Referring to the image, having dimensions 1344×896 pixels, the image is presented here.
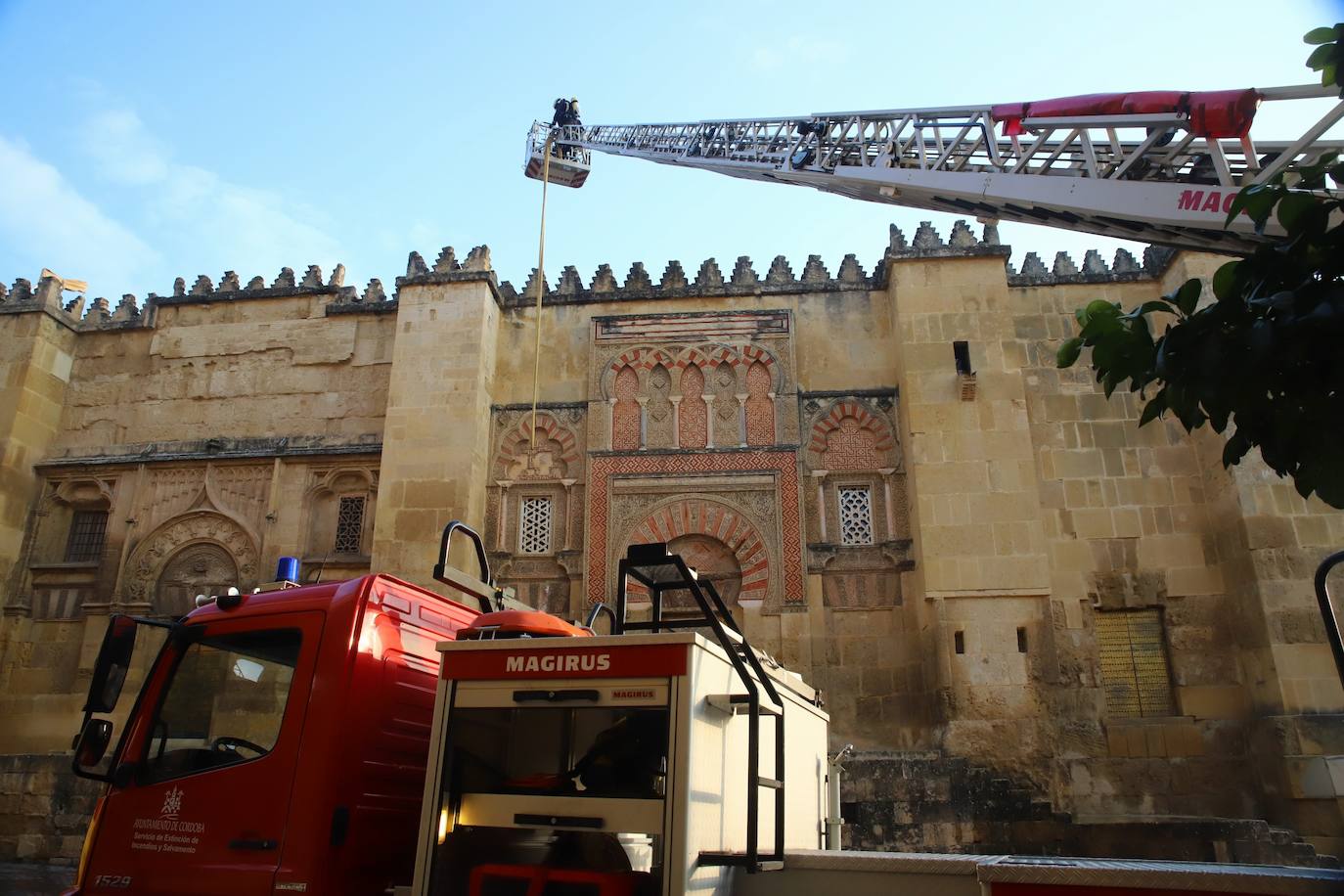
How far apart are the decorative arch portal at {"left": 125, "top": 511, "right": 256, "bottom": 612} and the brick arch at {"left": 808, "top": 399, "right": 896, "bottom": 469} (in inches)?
→ 301

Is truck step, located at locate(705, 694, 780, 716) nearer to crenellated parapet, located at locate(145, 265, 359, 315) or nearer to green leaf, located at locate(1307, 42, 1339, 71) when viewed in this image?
green leaf, located at locate(1307, 42, 1339, 71)

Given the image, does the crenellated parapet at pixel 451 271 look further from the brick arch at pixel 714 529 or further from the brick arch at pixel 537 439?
the brick arch at pixel 714 529

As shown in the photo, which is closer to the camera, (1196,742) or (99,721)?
(99,721)

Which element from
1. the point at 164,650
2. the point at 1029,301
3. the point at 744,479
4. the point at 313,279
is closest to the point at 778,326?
the point at 744,479

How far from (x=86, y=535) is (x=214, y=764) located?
419 inches

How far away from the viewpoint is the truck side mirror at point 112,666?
460 cm

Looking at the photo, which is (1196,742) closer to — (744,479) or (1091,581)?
(1091,581)

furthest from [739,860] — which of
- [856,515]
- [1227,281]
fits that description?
[856,515]

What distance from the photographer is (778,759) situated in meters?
3.91

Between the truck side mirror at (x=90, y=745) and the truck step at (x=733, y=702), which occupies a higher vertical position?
the truck step at (x=733, y=702)

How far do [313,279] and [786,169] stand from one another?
7.45 meters

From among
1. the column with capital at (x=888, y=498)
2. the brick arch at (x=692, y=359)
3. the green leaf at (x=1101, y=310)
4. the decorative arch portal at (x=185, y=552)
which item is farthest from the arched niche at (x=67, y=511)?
the green leaf at (x=1101, y=310)

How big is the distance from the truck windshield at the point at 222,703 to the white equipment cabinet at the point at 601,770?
1.14 meters

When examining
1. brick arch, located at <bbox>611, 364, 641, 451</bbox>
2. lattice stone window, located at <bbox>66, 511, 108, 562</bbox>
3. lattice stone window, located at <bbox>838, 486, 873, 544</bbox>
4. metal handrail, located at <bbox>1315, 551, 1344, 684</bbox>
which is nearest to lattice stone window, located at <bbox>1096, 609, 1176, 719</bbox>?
lattice stone window, located at <bbox>838, 486, 873, 544</bbox>
